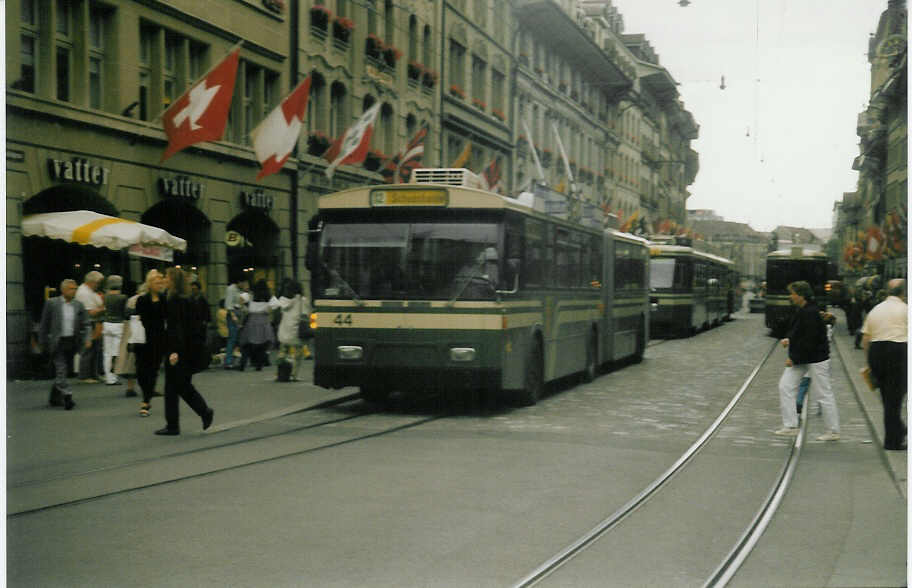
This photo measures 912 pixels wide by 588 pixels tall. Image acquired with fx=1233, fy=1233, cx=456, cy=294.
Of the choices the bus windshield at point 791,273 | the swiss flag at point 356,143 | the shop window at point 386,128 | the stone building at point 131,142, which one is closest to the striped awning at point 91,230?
the stone building at point 131,142

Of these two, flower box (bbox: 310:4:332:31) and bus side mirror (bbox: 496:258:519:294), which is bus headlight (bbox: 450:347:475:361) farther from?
flower box (bbox: 310:4:332:31)

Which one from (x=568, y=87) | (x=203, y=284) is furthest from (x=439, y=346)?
(x=568, y=87)

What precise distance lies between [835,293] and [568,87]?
12.2 metres

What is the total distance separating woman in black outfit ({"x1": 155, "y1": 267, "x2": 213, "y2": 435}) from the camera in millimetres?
12250

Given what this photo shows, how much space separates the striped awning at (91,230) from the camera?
16688mm

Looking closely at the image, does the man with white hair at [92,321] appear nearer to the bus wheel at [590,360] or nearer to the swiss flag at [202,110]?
the swiss flag at [202,110]

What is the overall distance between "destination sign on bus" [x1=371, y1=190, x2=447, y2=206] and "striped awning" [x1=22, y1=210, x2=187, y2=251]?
4.66m

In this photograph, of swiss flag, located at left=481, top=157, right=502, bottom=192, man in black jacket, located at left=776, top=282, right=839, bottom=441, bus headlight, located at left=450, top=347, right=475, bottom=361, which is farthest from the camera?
swiss flag, located at left=481, top=157, right=502, bottom=192

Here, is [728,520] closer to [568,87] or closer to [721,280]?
[568,87]

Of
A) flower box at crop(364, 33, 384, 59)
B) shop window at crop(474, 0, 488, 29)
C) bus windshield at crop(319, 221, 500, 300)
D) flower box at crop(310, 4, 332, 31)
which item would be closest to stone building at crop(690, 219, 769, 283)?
shop window at crop(474, 0, 488, 29)

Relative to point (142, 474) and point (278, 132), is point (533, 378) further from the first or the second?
point (278, 132)

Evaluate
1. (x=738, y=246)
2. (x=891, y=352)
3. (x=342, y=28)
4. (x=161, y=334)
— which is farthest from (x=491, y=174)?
(x=738, y=246)

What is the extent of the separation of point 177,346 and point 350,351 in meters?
2.81

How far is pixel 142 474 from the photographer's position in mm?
9727
